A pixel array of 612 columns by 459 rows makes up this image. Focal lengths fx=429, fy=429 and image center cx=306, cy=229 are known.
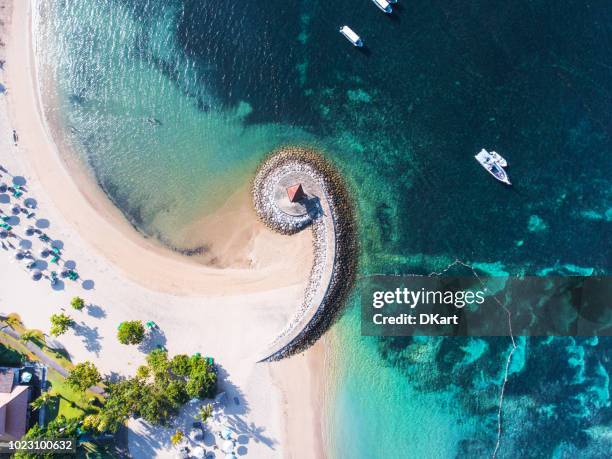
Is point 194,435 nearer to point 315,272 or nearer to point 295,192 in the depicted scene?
point 315,272

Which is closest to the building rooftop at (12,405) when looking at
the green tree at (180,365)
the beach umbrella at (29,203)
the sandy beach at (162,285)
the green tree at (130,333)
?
the sandy beach at (162,285)

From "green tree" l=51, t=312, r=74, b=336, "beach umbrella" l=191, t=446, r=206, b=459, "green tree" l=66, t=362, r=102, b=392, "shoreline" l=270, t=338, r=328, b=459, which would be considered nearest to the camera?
"green tree" l=66, t=362, r=102, b=392

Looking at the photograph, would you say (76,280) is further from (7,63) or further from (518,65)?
(518,65)

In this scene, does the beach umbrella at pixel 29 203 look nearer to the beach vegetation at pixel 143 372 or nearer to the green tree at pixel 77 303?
the green tree at pixel 77 303

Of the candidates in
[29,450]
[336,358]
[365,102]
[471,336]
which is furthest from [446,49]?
[29,450]

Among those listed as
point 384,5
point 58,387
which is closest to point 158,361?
point 58,387

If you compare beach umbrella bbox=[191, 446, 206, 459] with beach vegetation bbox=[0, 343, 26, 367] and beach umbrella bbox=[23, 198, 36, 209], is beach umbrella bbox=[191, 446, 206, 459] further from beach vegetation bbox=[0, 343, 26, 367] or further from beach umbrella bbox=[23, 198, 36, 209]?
beach umbrella bbox=[23, 198, 36, 209]

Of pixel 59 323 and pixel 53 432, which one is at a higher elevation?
pixel 59 323

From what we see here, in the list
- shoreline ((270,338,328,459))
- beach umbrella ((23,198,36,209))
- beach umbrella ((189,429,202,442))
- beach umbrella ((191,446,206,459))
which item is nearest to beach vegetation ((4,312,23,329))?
beach umbrella ((23,198,36,209))
